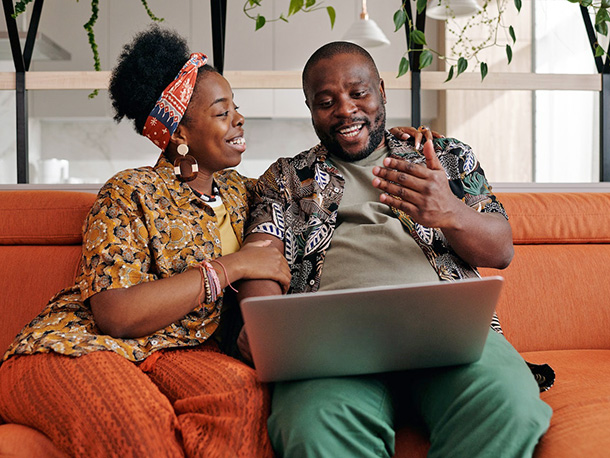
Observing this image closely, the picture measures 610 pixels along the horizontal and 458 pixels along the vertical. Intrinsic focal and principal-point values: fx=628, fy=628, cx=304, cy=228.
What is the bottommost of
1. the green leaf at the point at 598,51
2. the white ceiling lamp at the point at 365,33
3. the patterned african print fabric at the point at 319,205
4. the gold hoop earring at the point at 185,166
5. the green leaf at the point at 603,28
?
the patterned african print fabric at the point at 319,205

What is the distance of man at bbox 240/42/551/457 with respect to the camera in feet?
3.36

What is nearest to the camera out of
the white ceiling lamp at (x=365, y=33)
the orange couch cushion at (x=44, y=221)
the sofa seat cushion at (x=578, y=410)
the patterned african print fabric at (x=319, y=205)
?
the sofa seat cushion at (x=578, y=410)

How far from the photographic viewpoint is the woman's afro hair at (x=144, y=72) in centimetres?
147

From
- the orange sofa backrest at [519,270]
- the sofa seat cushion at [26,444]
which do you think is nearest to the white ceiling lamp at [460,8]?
the orange sofa backrest at [519,270]

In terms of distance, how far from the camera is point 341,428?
103 centimetres

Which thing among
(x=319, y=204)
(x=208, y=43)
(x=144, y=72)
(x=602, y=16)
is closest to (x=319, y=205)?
(x=319, y=204)

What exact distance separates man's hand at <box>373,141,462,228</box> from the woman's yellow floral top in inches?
17.2

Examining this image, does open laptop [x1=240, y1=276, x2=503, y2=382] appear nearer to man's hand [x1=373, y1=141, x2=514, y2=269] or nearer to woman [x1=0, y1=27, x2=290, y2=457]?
woman [x1=0, y1=27, x2=290, y2=457]

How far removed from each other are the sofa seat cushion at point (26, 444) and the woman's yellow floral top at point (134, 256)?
15cm

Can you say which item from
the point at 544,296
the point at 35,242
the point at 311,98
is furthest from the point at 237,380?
the point at 544,296

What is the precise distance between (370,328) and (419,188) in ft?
1.05

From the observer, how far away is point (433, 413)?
111 cm

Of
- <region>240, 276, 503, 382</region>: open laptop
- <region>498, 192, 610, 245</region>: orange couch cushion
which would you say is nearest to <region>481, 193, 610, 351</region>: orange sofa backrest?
<region>498, 192, 610, 245</region>: orange couch cushion

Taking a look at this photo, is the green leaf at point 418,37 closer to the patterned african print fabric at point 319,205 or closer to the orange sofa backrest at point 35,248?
the patterned african print fabric at point 319,205
